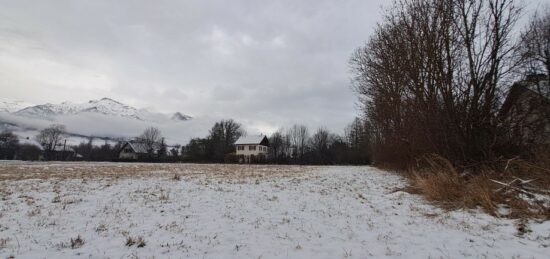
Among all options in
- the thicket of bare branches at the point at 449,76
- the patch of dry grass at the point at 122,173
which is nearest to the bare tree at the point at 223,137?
the patch of dry grass at the point at 122,173

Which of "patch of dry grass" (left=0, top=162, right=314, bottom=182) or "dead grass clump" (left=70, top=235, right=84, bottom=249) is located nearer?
"dead grass clump" (left=70, top=235, right=84, bottom=249)

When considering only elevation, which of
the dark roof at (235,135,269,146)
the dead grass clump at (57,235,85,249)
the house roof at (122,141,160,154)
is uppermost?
the dark roof at (235,135,269,146)

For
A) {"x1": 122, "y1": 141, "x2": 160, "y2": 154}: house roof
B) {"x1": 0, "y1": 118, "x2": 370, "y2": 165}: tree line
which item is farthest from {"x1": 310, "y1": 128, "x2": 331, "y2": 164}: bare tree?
{"x1": 122, "y1": 141, "x2": 160, "y2": 154}: house roof

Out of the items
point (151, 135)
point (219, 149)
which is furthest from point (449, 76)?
point (151, 135)

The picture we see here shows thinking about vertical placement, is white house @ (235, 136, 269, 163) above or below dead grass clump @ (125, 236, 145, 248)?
above

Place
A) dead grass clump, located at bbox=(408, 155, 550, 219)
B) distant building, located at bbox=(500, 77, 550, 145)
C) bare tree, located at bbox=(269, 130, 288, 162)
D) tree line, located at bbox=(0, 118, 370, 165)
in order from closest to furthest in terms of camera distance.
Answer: dead grass clump, located at bbox=(408, 155, 550, 219)
distant building, located at bbox=(500, 77, 550, 145)
tree line, located at bbox=(0, 118, 370, 165)
bare tree, located at bbox=(269, 130, 288, 162)

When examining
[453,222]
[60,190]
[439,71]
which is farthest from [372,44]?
[60,190]

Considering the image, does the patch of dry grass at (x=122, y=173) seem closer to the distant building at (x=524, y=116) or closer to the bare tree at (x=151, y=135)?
the distant building at (x=524, y=116)

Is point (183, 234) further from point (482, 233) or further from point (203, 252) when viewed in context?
point (482, 233)

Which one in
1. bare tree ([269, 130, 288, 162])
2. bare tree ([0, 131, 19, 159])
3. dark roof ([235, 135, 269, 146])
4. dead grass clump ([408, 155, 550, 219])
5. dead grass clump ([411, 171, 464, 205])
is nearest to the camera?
dead grass clump ([408, 155, 550, 219])

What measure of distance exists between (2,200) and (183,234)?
6737 millimetres

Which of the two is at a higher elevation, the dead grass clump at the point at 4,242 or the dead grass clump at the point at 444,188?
the dead grass clump at the point at 444,188

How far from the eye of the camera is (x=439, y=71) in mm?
14891

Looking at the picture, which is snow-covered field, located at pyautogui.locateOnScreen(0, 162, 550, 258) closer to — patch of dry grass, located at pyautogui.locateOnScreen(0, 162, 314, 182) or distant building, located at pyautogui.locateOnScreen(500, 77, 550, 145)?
distant building, located at pyautogui.locateOnScreen(500, 77, 550, 145)
